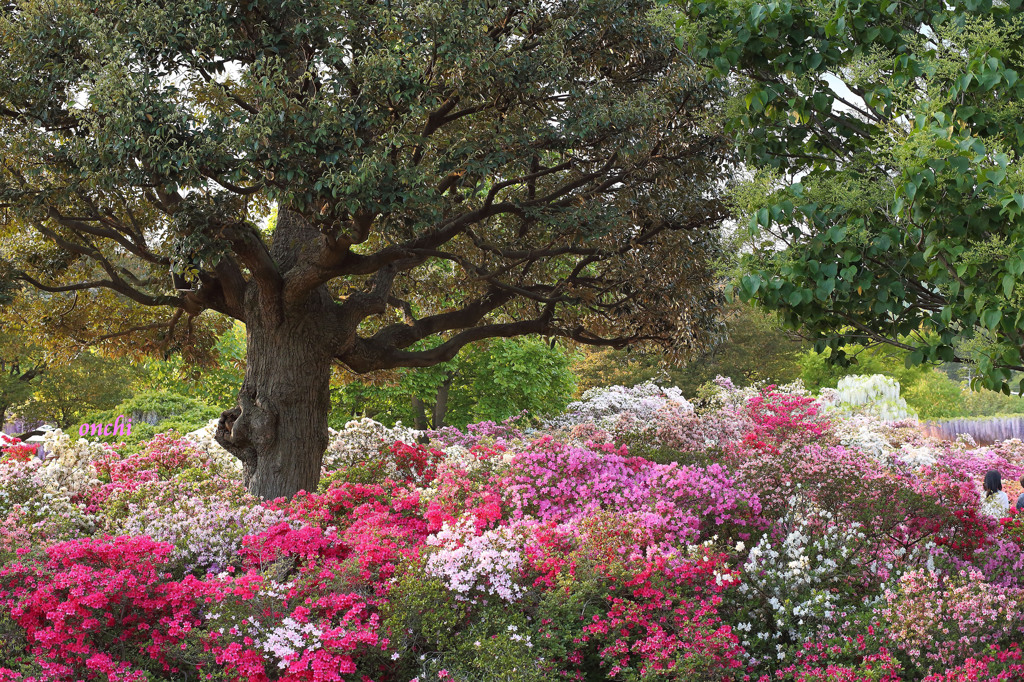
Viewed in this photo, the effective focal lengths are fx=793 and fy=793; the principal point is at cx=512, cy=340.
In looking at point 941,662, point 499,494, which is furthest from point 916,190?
point 499,494

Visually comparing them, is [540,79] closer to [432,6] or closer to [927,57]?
[432,6]

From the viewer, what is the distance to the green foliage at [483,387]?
20422mm

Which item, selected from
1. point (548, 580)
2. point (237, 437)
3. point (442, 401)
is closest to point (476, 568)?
point (548, 580)

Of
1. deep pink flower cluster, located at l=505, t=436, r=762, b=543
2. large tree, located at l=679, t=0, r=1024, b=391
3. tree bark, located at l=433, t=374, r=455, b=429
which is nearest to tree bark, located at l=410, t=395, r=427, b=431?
tree bark, located at l=433, t=374, r=455, b=429

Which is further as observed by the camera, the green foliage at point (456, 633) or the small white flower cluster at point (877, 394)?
the small white flower cluster at point (877, 394)

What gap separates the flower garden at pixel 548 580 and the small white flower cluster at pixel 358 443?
2650 millimetres

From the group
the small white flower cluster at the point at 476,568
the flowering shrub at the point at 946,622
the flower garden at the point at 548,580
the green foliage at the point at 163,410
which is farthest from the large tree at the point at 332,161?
the green foliage at the point at 163,410

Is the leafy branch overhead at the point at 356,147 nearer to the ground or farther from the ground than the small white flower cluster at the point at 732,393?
farther from the ground

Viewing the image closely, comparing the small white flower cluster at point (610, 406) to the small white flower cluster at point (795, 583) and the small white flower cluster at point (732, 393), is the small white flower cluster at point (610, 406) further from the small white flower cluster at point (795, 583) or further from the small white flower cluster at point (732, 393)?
the small white flower cluster at point (795, 583)

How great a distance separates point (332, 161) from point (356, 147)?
28 cm

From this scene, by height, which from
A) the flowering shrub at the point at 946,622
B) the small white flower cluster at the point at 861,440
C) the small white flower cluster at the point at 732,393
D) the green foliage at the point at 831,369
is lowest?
the flowering shrub at the point at 946,622

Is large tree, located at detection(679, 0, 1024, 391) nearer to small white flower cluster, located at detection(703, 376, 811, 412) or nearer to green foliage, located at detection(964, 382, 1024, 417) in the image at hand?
small white flower cluster, located at detection(703, 376, 811, 412)

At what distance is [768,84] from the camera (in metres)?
5.39

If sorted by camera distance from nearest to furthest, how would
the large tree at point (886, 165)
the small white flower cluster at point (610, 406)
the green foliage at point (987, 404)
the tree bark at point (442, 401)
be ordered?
the large tree at point (886, 165)
the small white flower cluster at point (610, 406)
the tree bark at point (442, 401)
the green foliage at point (987, 404)
